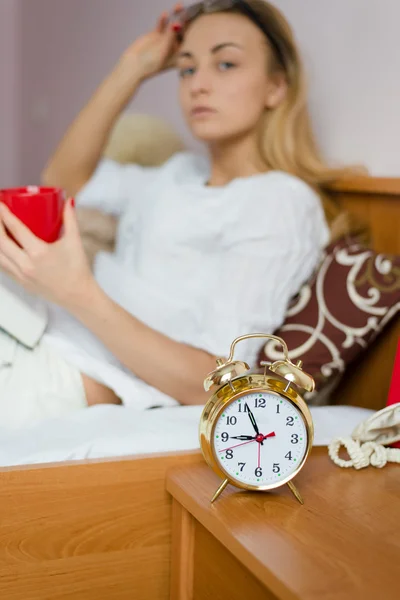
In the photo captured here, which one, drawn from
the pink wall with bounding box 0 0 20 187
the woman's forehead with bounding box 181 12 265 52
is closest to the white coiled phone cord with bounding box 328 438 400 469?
the woman's forehead with bounding box 181 12 265 52

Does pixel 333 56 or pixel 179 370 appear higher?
pixel 333 56

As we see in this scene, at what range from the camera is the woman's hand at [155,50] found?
6.03 ft

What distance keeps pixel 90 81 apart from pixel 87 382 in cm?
179

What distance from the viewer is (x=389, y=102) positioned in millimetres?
1578

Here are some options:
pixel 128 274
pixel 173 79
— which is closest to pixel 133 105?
pixel 173 79

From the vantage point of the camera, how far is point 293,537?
0.90 metres

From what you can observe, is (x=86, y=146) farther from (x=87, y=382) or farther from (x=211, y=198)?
(x=87, y=382)

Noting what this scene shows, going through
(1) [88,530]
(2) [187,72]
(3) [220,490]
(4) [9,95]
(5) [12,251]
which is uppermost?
(2) [187,72]

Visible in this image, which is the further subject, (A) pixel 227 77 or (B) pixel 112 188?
(B) pixel 112 188

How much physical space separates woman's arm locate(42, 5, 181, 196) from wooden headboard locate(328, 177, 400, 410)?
0.52m

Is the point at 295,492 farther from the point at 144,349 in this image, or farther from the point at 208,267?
the point at 208,267

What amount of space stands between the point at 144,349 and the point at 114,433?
0.71ft


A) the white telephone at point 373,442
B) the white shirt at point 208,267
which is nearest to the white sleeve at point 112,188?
the white shirt at point 208,267

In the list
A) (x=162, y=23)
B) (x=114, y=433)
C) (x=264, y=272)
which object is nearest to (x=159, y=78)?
(x=162, y=23)
